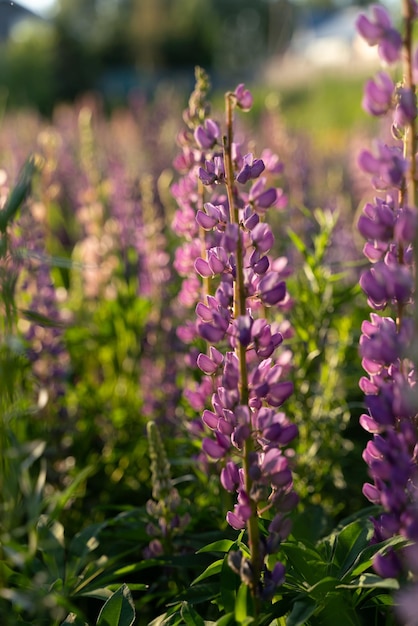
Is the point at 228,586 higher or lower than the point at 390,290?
lower

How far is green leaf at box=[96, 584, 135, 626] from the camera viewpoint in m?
1.43

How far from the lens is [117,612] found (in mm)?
1432

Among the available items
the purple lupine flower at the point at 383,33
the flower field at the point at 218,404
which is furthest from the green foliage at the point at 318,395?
the purple lupine flower at the point at 383,33

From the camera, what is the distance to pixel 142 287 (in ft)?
10.2

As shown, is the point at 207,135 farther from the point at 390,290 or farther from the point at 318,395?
the point at 318,395

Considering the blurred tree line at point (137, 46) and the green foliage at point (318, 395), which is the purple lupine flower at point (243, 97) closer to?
the green foliage at point (318, 395)

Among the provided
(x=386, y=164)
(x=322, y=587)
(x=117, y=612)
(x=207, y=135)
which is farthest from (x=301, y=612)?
(x=207, y=135)

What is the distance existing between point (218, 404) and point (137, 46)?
1768 inches

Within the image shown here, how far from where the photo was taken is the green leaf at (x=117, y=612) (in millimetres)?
1426

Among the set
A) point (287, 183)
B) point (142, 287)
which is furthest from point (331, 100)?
point (142, 287)

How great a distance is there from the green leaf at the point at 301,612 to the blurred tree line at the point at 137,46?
86.2ft

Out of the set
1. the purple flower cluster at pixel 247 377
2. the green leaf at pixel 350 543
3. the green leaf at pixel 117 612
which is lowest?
the green leaf at pixel 117 612

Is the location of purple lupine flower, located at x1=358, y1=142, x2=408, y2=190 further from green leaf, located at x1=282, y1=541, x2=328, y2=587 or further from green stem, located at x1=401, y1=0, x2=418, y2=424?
green leaf, located at x1=282, y1=541, x2=328, y2=587

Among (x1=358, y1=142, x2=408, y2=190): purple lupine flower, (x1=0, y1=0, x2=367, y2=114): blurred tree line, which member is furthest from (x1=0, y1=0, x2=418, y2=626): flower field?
(x1=0, y1=0, x2=367, y2=114): blurred tree line
